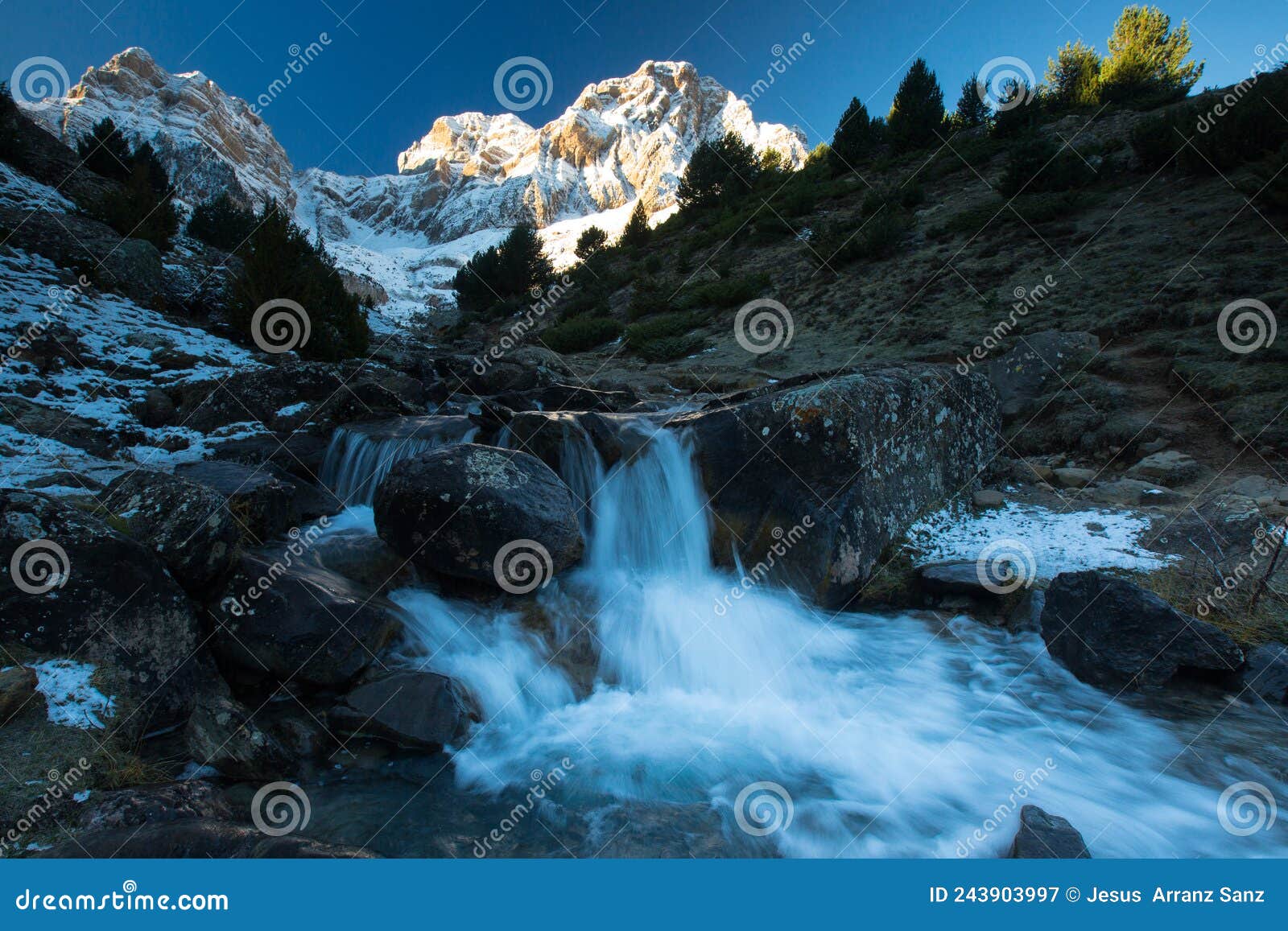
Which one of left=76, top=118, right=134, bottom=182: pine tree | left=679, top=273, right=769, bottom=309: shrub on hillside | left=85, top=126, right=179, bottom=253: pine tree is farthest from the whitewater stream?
left=76, top=118, right=134, bottom=182: pine tree

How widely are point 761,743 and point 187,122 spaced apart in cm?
15000

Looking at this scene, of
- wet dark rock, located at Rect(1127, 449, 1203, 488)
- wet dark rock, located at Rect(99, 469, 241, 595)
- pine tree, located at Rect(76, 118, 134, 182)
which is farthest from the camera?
pine tree, located at Rect(76, 118, 134, 182)

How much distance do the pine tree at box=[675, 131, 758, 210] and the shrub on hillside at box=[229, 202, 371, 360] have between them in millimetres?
22588

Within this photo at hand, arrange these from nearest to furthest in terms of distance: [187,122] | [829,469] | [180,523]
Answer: [180,523] < [829,469] < [187,122]

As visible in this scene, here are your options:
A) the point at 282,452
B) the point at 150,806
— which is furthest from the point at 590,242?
the point at 150,806

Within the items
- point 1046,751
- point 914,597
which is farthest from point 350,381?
point 1046,751

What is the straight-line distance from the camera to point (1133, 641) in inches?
169

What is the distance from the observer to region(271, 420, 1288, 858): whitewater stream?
335cm

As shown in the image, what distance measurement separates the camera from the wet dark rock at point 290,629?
4.15 meters

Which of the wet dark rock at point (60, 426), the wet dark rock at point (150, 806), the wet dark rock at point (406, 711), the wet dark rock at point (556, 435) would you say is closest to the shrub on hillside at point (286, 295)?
the wet dark rock at point (60, 426)

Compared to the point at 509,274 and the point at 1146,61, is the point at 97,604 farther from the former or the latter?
the point at 1146,61

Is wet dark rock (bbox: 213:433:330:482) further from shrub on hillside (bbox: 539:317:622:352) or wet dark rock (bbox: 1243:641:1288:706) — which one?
shrub on hillside (bbox: 539:317:622:352)

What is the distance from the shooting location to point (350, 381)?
31.3 feet

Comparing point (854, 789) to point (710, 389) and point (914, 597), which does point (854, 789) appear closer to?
point (914, 597)
